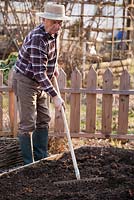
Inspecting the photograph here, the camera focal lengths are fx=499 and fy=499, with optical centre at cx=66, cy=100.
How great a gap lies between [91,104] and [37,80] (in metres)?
1.81

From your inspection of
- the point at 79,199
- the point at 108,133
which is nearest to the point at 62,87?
the point at 108,133

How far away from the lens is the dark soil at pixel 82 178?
402 cm

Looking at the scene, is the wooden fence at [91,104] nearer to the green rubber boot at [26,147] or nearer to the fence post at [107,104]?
the fence post at [107,104]

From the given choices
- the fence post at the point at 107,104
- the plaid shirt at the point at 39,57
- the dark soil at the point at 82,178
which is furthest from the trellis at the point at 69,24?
the dark soil at the point at 82,178

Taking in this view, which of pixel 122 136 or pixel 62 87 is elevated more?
pixel 62 87

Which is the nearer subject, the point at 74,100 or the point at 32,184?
the point at 32,184

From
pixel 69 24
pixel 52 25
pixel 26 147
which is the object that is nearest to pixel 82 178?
pixel 26 147

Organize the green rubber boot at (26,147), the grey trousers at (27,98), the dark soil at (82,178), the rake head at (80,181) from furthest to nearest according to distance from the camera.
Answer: the green rubber boot at (26,147) < the grey trousers at (27,98) < the rake head at (80,181) < the dark soil at (82,178)

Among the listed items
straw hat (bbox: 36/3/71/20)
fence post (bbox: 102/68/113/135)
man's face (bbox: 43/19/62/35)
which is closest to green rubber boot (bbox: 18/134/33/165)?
man's face (bbox: 43/19/62/35)

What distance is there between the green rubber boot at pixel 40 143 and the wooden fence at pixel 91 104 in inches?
37.3

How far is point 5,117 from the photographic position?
271 inches

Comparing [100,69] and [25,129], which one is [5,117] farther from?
[100,69]

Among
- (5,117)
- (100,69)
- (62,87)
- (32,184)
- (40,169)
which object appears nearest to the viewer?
(32,184)

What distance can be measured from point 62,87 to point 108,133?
0.87 metres
